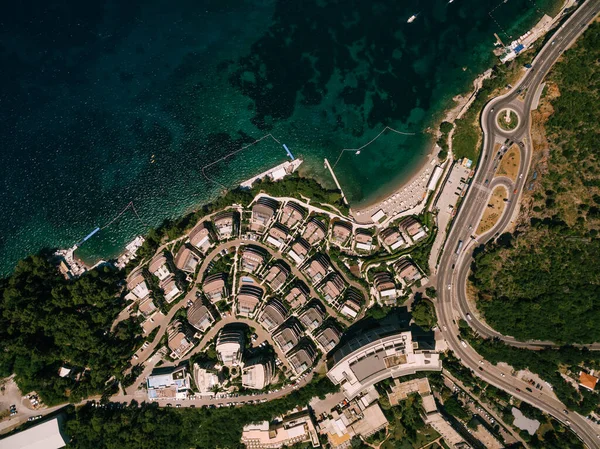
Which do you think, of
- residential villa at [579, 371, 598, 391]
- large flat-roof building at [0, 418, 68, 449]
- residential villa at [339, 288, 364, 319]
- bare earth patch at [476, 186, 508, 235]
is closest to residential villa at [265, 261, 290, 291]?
residential villa at [339, 288, 364, 319]

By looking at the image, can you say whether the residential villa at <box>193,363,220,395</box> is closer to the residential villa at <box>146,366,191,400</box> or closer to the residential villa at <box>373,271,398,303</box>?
the residential villa at <box>146,366,191,400</box>

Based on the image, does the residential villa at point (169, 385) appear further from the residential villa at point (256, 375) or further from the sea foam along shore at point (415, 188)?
the sea foam along shore at point (415, 188)

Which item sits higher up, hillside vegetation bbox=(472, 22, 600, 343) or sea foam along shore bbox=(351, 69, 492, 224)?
sea foam along shore bbox=(351, 69, 492, 224)

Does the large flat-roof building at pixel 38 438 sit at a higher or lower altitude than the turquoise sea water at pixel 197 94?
lower

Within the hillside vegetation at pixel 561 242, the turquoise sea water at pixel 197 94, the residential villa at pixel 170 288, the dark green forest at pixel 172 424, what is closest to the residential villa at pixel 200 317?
the residential villa at pixel 170 288

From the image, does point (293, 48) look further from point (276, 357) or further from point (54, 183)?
point (276, 357)
